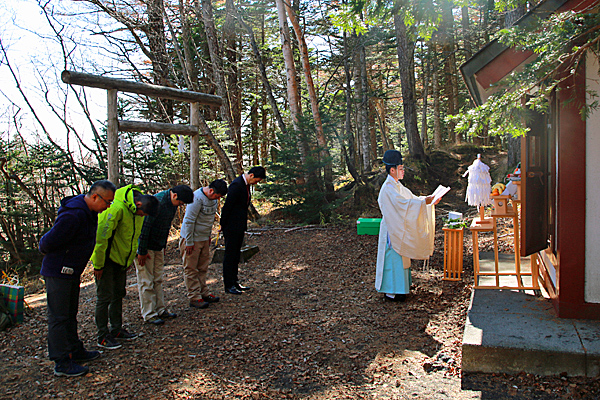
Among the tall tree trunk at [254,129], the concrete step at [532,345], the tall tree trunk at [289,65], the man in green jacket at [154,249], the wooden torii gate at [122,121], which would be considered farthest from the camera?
the tall tree trunk at [254,129]

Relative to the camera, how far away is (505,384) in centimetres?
339

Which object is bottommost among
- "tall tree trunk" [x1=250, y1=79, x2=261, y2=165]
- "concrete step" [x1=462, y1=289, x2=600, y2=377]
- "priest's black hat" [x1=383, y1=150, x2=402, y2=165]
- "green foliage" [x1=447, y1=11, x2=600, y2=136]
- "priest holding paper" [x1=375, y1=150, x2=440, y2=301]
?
"concrete step" [x1=462, y1=289, x2=600, y2=377]

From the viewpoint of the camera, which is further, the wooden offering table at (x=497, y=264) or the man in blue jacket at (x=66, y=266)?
the wooden offering table at (x=497, y=264)

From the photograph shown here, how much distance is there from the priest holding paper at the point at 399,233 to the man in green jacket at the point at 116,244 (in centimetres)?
313

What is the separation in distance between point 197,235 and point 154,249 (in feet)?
2.46

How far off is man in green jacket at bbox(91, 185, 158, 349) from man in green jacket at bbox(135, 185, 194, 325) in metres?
0.41

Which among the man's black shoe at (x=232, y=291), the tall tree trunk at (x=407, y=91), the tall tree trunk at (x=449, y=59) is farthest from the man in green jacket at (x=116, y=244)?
the tall tree trunk at (x=449, y=59)

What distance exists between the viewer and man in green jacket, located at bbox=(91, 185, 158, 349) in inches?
172

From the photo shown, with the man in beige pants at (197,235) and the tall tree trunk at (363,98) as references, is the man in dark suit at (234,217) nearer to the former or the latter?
the man in beige pants at (197,235)

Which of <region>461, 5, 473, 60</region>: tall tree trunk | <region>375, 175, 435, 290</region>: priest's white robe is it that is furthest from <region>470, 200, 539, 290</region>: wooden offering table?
<region>461, 5, 473, 60</region>: tall tree trunk

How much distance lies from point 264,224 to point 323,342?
8.62 meters

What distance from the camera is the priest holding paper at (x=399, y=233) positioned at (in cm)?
575

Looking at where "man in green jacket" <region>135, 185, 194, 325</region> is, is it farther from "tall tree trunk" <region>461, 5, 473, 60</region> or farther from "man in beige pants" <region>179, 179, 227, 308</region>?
"tall tree trunk" <region>461, 5, 473, 60</region>

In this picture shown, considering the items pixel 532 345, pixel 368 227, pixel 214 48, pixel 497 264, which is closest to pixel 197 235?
pixel 497 264
